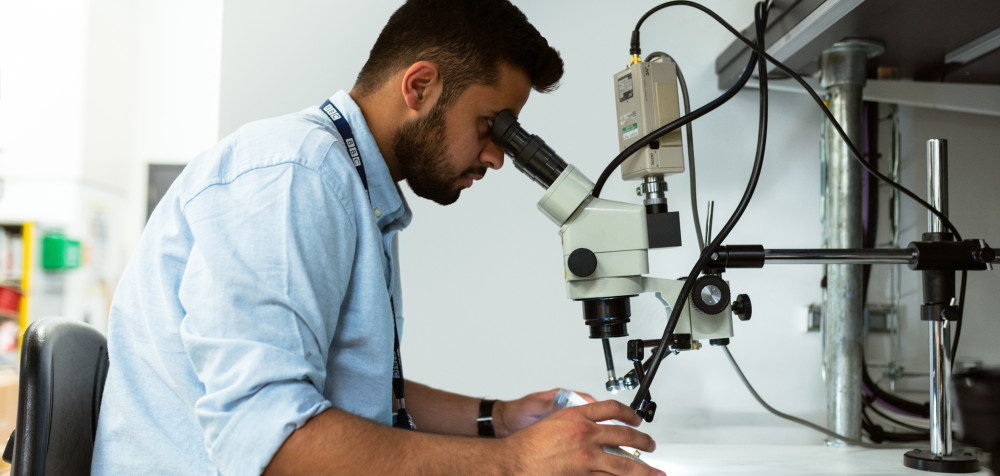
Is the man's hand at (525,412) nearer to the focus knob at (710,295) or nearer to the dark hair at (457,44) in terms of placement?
the focus knob at (710,295)

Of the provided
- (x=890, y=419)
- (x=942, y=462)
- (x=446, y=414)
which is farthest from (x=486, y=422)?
(x=890, y=419)

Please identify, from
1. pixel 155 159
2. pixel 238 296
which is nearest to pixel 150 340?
pixel 238 296

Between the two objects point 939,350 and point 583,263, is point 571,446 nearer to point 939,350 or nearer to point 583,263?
point 583,263

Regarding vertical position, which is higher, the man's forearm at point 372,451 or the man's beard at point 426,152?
the man's beard at point 426,152

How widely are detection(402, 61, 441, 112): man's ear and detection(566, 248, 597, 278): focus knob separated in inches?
13.7

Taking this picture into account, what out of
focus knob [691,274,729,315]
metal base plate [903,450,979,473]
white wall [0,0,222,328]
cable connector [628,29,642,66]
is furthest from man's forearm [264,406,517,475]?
white wall [0,0,222,328]

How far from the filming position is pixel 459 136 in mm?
1126

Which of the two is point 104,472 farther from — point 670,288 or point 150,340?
point 670,288

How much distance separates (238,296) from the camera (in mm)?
790

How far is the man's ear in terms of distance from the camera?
107 centimetres

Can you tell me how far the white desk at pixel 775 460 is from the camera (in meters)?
1.21

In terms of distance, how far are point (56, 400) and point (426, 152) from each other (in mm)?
614

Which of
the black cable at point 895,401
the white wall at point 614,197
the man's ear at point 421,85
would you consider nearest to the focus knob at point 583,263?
the man's ear at point 421,85

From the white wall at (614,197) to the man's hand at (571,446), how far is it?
0.84 meters
